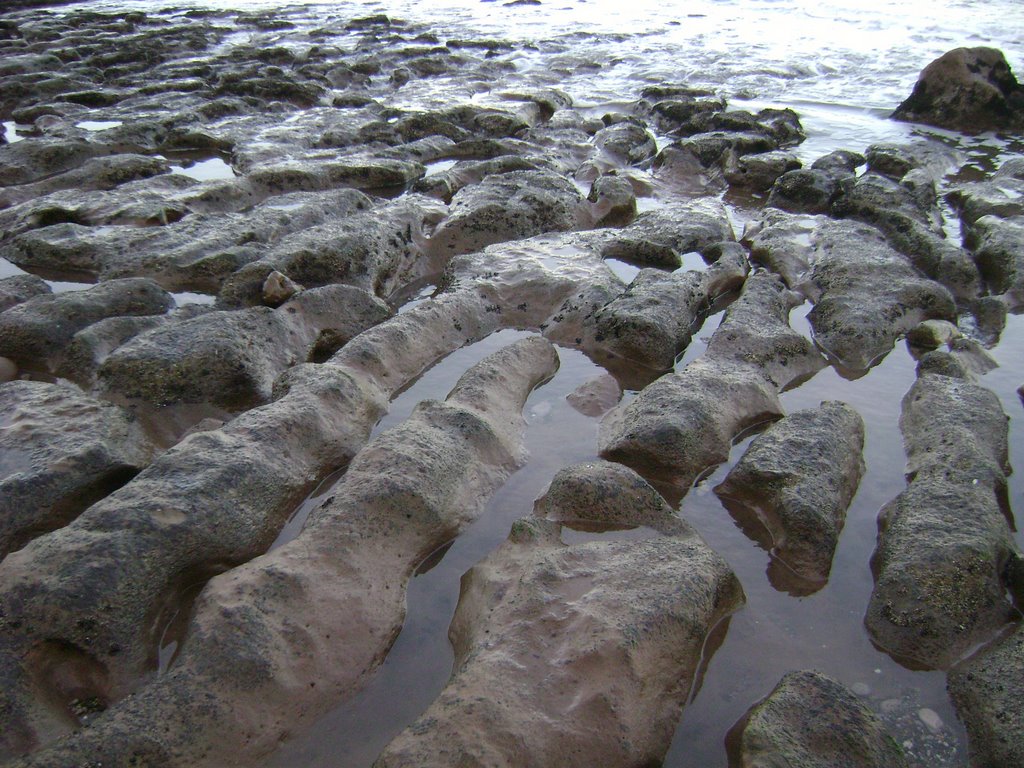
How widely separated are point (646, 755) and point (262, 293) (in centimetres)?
→ 304

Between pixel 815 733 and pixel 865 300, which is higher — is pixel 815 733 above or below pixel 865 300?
above

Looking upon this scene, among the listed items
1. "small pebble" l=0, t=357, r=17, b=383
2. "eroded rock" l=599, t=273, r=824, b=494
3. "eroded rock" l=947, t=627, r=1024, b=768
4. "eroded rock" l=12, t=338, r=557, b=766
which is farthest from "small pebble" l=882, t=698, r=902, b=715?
"small pebble" l=0, t=357, r=17, b=383

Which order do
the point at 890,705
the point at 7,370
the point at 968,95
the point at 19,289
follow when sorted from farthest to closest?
the point at 968,95, the point at 19,289, the point at 7,370, the point at 890,705

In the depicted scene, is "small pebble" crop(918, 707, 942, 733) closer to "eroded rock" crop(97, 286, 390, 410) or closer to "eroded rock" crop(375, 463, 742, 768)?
"eroded rock" crop(375, 463, 742, 768)

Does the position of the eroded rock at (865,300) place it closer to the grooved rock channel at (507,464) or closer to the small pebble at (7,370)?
the grooved rock channel at (507,464)

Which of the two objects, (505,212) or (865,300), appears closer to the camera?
(865,300)

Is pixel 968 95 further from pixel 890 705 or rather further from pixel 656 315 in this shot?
pixel 890 705

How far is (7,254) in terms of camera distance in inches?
189

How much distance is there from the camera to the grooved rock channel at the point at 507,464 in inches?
79.4

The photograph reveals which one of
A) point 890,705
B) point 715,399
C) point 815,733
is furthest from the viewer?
point 715,399

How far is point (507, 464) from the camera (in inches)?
119

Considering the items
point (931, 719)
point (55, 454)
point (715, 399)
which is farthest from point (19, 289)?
point (931, 719)

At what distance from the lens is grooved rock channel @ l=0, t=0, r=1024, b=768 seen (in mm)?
2016

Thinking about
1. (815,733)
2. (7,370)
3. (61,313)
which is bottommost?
(7,370)
